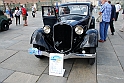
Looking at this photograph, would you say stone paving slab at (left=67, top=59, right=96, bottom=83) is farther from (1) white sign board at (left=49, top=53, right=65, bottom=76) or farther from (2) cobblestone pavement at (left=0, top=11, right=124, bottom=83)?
(1) white sign board at (left=49, top=53, right=65, bottom=76)

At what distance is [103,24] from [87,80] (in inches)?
137

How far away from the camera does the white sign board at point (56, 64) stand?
130 inches

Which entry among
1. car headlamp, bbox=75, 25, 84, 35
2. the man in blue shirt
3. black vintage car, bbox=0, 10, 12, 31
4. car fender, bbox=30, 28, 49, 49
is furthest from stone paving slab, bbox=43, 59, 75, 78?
black vintage car, bbox=0, 10, 12, 31

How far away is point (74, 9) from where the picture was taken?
4992 millimetres

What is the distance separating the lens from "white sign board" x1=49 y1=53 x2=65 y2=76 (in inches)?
130

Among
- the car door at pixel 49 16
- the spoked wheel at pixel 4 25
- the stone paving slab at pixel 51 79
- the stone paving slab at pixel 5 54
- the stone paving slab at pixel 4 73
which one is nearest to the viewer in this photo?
the stone paving slab at pixel 51 79

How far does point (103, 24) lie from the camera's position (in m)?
5.94

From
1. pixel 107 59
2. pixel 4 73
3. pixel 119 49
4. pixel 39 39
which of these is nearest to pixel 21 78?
pixel 4 73

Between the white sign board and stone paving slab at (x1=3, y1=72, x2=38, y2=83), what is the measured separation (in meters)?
0.49

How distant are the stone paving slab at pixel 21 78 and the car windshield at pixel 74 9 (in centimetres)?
278

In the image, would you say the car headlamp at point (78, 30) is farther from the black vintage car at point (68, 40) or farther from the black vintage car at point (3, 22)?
the black vintage car at point (3, 22)

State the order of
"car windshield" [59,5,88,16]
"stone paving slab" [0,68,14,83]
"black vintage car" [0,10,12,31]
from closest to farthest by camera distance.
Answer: "stone paving slab" [0,68,14,83]
"car windshield" [59,5,88,16]
"black vintage car" [0,10,12,31]

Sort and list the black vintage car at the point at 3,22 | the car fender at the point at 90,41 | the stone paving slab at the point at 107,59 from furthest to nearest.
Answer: the black vintage car at the point at 3,22 → the stone paving slab at the point at 107,59 → the car fender at the point at 90,41

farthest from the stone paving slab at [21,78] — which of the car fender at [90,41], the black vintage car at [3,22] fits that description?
the black vintage car at [3,22]
